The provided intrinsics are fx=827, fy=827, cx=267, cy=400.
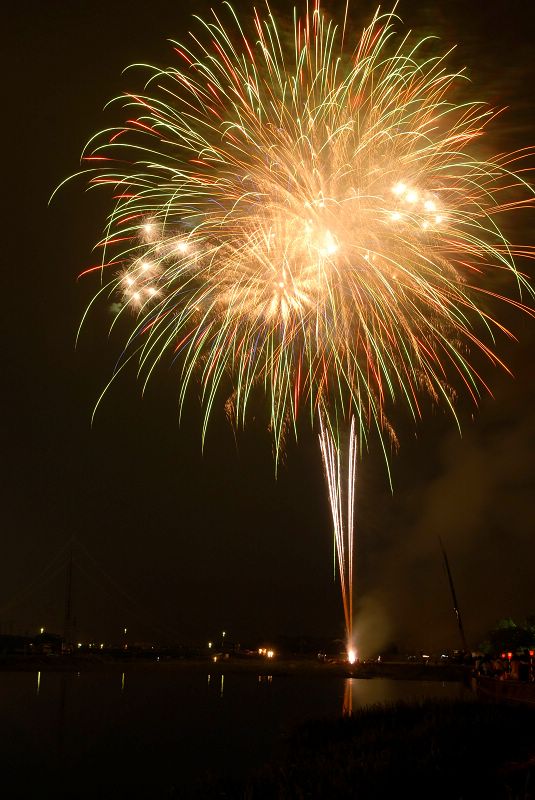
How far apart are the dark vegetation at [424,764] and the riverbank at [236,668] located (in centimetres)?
4745

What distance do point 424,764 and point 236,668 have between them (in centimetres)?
7622

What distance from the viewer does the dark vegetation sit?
1359 cm

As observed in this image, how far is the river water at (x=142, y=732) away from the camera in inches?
894

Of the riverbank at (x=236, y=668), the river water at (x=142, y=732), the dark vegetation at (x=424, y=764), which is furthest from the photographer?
the riverbank at (x=236, y=668)

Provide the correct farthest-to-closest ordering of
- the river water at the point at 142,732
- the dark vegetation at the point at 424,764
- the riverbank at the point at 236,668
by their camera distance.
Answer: the riverbank at the point at 236,668 → the river water at the point at 142,732 → the dark vegetation at the point at 424,764

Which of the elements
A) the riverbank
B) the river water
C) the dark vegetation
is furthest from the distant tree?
the dark vegetation

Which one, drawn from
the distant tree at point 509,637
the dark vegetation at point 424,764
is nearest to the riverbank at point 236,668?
the distant tree at point 509,637

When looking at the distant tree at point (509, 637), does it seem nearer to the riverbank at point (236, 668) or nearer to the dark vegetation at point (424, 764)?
the riverbank at point (236, 668)

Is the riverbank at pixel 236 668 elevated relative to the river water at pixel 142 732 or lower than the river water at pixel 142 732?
elevated

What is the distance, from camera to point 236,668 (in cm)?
8744

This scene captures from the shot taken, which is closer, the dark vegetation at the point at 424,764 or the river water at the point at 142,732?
the dark vegetation at the point at 424,764

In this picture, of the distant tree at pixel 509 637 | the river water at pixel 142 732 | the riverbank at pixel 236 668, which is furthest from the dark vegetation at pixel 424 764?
the distant tree at pixel 509 637

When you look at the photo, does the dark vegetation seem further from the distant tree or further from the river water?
the distant tree

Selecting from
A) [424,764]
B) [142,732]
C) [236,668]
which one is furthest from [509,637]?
[424,764]
